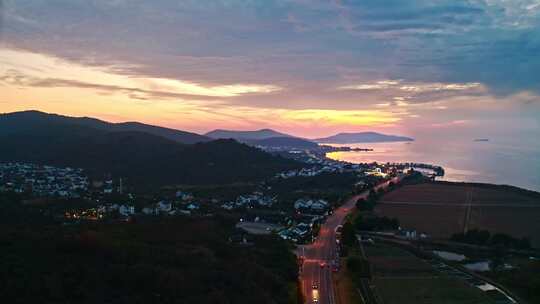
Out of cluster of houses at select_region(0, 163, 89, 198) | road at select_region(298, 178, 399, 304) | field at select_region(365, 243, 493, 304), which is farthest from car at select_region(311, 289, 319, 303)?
cluster of houses at select_region(0, 163, 89, 198)

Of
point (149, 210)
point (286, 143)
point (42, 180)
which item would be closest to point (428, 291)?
point (149, 210)

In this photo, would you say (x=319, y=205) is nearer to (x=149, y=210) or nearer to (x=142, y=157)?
(x=149, y=210)

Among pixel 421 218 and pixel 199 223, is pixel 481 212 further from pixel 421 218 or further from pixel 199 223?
pixel 199 223

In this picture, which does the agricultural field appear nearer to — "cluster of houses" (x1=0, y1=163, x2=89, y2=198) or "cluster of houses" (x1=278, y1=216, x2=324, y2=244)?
"cluster of houses" (x1=278, y1=216, x2=324, y2=244)

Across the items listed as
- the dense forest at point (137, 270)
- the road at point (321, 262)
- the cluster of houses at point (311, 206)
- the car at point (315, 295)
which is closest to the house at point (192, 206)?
the cluster of houses at point (311, 206)

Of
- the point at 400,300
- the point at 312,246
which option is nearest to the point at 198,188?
the point at 312,246

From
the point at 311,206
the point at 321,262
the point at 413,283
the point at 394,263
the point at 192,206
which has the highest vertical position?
the point at 311,206
